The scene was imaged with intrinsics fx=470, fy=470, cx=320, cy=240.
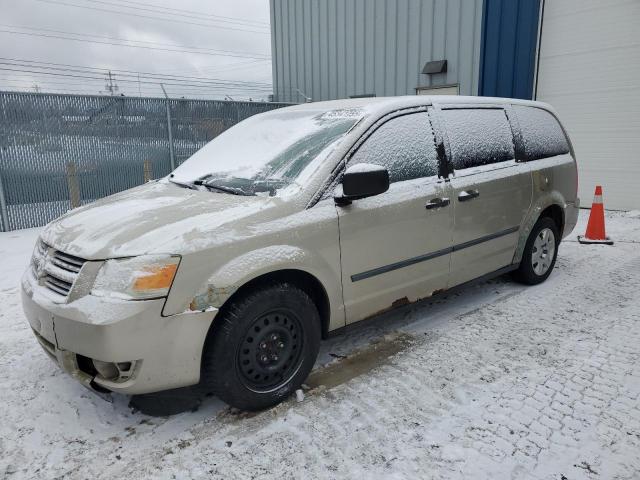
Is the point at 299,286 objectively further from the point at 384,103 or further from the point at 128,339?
the point at 384,103

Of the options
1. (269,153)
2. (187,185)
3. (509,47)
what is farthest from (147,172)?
(509,47)

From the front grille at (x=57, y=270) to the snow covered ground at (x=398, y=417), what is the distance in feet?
2.54

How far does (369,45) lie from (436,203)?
10094 millimetres

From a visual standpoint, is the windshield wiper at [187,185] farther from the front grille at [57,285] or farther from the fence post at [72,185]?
the fence post at [72,185]

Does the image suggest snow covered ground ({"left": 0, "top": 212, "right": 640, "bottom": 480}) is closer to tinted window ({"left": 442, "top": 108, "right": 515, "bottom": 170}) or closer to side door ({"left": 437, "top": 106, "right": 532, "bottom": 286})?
side door ({"left": 437, "top": 106, "right": 532, "bottom": 286})

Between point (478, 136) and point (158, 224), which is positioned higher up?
point (478, 136)

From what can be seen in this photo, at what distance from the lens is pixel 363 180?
8.85ft

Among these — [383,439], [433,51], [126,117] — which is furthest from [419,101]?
[433,51]

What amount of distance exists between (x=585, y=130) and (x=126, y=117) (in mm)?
8595

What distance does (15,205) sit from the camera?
24.9 feet

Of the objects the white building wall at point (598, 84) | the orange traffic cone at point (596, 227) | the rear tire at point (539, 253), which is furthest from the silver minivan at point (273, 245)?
the white building wall at point (598, 84)

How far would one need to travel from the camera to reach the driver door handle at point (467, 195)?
353cm

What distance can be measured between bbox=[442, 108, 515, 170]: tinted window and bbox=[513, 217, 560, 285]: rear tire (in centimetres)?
87

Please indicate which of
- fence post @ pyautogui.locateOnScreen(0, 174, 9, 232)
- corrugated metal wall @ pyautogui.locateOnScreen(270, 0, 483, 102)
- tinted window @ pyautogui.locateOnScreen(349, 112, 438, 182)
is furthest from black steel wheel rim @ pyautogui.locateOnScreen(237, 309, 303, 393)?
corrugated metal wall @ pyautogui.locateOnScreen(270, 0, 483, 102)
